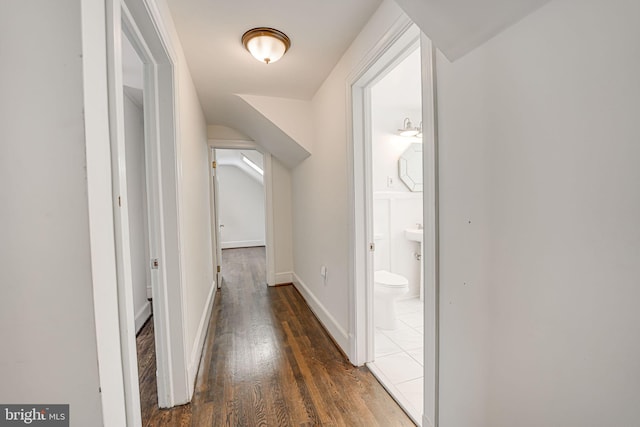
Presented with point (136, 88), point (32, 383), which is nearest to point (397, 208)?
point (136, 88)

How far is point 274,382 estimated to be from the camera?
1730 millimetres

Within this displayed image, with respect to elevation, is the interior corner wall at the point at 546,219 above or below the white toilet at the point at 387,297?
above

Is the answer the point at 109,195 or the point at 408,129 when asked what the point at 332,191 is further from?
the point at 109,195

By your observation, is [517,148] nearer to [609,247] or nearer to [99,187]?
[609,247]

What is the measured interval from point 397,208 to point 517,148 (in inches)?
92.1

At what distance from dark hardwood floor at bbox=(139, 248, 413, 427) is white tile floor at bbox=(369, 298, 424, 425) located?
0.24ft

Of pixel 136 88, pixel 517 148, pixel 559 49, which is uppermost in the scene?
pixel 136 88

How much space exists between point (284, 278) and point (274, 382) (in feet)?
6.96

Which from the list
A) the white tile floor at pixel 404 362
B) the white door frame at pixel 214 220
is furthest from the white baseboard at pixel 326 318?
the white door frame at pixel 214 220

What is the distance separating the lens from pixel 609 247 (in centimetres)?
59

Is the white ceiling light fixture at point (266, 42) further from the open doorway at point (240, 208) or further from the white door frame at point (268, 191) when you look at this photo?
the open doorway at point (240, 208)

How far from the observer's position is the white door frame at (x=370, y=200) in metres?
1.12

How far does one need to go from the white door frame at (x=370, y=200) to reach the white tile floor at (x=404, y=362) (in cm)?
16

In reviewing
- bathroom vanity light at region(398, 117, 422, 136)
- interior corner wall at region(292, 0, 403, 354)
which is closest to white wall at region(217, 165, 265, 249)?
interior corner wall at region(292, 0, 403, 354)
